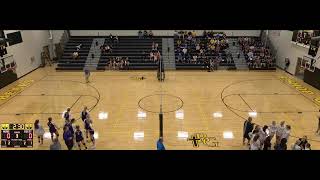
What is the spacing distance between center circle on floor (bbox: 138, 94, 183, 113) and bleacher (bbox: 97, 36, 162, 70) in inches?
310

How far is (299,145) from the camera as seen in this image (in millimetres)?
10617

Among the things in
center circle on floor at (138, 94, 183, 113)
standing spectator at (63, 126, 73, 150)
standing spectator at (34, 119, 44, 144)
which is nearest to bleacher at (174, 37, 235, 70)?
center circle on floor at (138, 94, 183, 113)

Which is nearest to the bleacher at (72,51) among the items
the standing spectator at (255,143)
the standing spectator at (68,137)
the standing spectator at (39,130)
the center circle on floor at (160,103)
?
the center circle on floor at (160,103)

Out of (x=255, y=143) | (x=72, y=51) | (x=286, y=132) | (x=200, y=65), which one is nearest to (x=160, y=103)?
(x=255, y=143)

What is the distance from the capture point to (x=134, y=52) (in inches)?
1091

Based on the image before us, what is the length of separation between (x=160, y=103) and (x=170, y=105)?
1.94 feet

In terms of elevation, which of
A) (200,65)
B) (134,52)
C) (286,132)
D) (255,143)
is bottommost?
(255,143)

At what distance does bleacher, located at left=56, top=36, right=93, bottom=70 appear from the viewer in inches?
1031

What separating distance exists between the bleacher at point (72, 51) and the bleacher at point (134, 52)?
1717mm

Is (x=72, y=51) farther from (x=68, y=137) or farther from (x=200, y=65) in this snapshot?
(x=68, y=137)

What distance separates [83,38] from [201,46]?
11.5 metres

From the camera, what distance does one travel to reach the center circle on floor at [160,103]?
1633 cm
